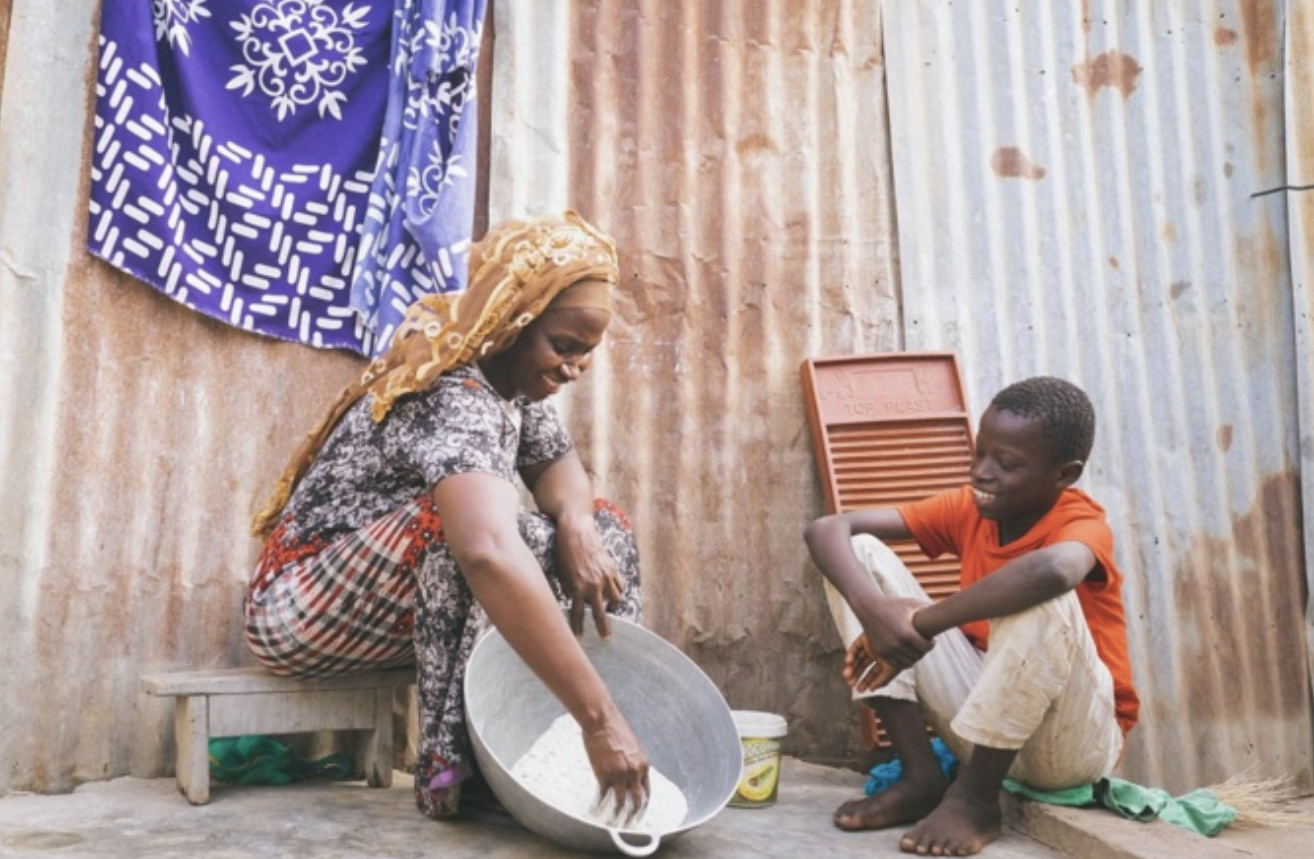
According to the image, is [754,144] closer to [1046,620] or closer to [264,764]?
[1046,620]

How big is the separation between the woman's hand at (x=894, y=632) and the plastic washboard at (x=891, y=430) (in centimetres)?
96

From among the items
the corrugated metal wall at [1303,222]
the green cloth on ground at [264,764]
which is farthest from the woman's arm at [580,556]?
the corrugated metal wall at [1303,222]

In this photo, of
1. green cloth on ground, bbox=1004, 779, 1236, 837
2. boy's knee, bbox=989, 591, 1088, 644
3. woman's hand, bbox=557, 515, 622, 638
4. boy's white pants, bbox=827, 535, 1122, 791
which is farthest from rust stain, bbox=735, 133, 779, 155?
green cloth on ground, bbox=1004, 779, 1236, 837

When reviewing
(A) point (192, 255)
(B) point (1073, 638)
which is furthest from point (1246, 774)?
(A) point (192, 255)

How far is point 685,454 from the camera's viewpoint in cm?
387

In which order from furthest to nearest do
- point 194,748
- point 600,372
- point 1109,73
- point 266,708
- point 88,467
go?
1. point 1109,73
2. point 600,372
3. point 88,467
4. point 266,708
5. point 194,748

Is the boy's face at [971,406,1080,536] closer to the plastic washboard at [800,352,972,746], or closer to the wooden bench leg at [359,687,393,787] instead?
the plastic washboard at [800,352,972,746]

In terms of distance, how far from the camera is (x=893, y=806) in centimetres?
286

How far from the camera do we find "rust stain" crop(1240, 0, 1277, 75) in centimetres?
430

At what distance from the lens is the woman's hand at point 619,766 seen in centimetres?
233

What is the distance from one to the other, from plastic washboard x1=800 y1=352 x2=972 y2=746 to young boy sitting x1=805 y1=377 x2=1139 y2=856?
0.58 m

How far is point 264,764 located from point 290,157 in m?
1.54

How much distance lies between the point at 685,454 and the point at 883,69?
4.42ft

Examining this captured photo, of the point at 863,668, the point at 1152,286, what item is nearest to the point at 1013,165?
the point at 1152,286
